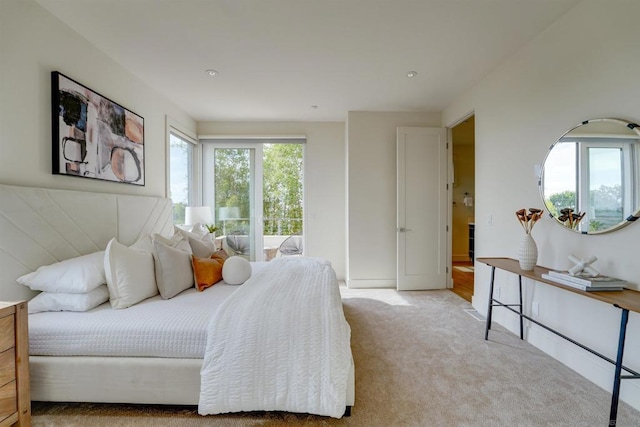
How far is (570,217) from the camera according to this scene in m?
2.01

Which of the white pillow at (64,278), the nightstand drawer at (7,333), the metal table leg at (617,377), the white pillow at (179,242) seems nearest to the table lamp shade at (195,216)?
the white pillow at (179,242)

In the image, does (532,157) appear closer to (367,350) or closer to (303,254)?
(367,350)

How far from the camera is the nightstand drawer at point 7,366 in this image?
51.5 inches

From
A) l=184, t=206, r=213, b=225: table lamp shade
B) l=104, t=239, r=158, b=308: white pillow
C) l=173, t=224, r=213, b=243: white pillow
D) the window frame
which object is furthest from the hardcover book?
the window frame

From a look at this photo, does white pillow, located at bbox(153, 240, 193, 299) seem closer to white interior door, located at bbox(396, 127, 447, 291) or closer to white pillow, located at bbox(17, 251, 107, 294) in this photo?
white pillow, located at bbox(17, 251, 107, 294)

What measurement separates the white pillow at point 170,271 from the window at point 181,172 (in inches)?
72.9

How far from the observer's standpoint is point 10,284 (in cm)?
167

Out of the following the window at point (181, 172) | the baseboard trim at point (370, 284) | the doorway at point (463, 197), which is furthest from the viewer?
the doorway at point (463, 197)

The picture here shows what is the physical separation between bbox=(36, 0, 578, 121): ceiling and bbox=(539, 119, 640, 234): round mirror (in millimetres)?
1005

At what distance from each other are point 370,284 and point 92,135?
3.74 meters

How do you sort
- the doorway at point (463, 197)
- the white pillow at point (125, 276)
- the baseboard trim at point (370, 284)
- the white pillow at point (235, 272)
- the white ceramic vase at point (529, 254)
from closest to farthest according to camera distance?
the white pillow at point (125, 276) < the white ceramic vase at point (529, 254) < the white pillow at point (235, 272) < the baseboard trim at point (370, 284) < the doorway at point (463, 197)

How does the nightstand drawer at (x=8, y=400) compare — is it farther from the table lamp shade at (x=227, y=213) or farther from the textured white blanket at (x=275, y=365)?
the table lamp shade at (x=227, y=213)

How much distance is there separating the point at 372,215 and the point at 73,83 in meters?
3.59

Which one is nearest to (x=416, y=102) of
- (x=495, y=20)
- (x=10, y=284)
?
(x=495, y=20)
